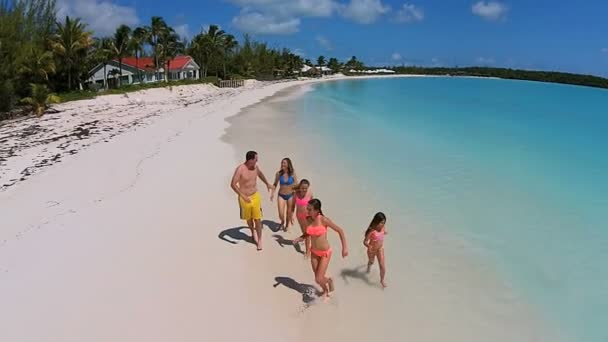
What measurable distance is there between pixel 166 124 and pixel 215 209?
13.6 meters

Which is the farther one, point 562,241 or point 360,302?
point 562,241

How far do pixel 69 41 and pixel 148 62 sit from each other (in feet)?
75.6

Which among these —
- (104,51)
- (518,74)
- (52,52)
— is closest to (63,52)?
(52,52)

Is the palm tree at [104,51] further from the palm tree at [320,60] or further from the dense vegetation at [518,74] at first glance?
the dense vegetation at [518,74]

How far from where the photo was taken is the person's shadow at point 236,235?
7.27m

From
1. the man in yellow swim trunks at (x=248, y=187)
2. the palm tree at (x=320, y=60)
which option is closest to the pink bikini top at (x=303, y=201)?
the man in yellow swim trunks at (x=248, y=187)

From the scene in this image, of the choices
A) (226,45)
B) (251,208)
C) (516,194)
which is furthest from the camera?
(226,45)

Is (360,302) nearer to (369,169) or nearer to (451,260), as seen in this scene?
(451,260)

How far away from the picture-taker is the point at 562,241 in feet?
26.3

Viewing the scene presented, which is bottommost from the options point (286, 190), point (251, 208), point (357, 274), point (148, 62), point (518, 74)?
point (357, 274)

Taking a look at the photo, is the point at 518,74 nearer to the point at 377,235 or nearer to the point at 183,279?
the point at 377,235

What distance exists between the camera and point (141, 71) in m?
50.0

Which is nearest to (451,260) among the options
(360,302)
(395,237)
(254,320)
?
(395,237)

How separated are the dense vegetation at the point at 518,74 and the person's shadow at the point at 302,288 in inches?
5281
